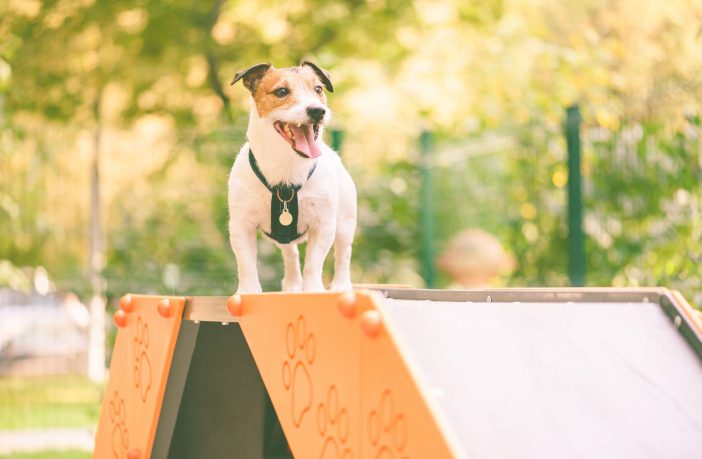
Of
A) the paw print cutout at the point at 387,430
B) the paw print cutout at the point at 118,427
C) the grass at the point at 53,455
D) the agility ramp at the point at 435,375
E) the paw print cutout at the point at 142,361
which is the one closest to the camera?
the paw print cutout at the point at 387,430

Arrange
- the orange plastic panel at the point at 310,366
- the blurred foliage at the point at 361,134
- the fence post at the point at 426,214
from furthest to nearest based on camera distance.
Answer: the fence post at the point at 426,214, the blurred foliage at the point at 361,134, the orange plastic panel at the point at 310,366

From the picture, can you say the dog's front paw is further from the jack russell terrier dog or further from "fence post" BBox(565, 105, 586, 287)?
"fence post" BBox(565, 105, 586, 287)

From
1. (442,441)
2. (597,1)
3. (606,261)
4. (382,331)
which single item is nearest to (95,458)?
(382,331)

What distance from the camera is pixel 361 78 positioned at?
435 inches

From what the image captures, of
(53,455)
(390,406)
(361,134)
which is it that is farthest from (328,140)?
(390,406)

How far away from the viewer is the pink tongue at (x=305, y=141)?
326 centimetres

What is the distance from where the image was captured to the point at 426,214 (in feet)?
32.4

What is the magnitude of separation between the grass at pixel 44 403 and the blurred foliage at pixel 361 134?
1.09 m

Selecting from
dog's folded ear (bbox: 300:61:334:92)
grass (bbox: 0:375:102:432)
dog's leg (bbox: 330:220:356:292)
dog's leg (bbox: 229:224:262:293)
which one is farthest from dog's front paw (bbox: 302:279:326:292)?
grass (bbox: 0:375:102:432)

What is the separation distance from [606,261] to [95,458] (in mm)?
4218

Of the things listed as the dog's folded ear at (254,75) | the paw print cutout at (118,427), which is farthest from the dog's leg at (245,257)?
the paw print cutout at (118,427)

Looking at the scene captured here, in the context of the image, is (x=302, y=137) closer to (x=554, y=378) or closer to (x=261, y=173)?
(x=261, y=173)

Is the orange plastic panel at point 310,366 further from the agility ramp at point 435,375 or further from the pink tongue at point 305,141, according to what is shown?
the pink tongue at point 305,141

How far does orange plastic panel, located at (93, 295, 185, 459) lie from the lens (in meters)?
3.62
